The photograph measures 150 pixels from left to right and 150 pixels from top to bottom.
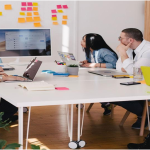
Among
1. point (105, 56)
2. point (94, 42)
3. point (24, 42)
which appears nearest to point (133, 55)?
point (105, 56)

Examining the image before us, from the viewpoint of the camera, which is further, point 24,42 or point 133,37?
point 24,42

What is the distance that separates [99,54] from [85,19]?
64.8 inches

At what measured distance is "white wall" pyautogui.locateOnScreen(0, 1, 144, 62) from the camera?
536 centimetres

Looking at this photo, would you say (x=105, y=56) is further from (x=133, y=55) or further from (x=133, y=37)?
(x=133, y=37)

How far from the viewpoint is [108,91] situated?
204 cm

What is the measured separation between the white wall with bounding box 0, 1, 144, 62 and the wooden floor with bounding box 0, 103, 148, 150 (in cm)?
193

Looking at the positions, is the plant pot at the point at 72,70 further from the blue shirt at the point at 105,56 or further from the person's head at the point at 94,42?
the person's head at the point at 94,42

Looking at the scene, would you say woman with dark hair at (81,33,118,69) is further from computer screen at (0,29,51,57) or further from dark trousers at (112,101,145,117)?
dark trousers at (112,101,145,117)

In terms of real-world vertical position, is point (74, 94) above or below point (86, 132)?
above

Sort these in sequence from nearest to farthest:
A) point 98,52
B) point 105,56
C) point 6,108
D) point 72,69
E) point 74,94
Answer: point 74,94 < point 72,69 < point 6,108 < point 105,56 < point 98,52

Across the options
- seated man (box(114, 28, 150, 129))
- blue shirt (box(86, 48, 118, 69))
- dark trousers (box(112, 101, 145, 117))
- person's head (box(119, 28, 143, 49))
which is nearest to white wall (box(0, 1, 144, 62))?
blue shirt (box(86, 48, 118, 69))

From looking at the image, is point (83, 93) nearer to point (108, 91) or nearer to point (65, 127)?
point (108, 91)

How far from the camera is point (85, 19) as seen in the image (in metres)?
5.61

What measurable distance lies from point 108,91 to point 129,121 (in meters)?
1.59
